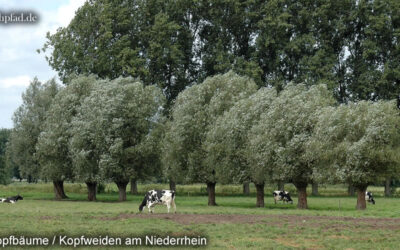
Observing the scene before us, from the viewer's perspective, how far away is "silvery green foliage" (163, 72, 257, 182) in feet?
173

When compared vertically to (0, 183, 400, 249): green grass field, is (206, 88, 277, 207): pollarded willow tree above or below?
above

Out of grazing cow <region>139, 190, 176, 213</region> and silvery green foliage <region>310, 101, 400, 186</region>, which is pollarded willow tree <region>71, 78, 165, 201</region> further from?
silvery green foliage <region>310, 101, 400, 186</region>

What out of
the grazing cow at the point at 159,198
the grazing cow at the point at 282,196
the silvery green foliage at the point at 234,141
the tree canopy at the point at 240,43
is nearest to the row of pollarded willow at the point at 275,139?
the silvery green foliage at the point at 234,141

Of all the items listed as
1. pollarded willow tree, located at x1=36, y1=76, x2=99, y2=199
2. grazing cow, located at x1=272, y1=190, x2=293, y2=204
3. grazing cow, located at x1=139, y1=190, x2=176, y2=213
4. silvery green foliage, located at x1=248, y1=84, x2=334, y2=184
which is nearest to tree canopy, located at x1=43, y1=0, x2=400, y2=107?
pollarded willow tree, located at x1=36, y1=76, x2=99, y2=199

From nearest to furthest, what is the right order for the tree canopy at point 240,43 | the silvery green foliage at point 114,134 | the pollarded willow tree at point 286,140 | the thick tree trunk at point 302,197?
the pollarded willow tree at point 286,140 < the thick tree trunk at point 302,197 < the silvery green foliage at point 114,134 < the tree canopy at point 240,43

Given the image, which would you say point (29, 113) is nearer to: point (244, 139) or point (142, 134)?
point (142, 134)

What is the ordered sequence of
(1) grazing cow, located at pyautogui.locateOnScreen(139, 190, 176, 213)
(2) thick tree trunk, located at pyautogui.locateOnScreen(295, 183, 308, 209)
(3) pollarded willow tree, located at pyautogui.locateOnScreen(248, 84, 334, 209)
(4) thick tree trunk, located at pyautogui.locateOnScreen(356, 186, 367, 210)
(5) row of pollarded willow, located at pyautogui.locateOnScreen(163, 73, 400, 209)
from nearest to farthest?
(1) grazing cow, located at pyautogui.locateOnScreen(139, 190, 176, 213)
(5) row of pollarded willow, located at pyautogui.locateOnScreen(163, 73, 400, 209)
(4) thick tree trunk, located at pyautogui.locateOnScreen(356, 186, 367, 210)
(3) pollarded willow tree, located at pyautogui.locateOnScreen(248, 84, 334, 209)
(2) thick tree trunk, located at pyautogui.locateOnScreen(295, 183, 308, 209)

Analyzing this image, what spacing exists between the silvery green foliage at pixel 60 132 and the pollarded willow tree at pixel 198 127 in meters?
13.6

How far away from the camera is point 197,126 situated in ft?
174

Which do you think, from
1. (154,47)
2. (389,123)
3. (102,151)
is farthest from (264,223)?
(154,47)

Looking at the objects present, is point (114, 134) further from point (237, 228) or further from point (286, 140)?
point (237, 228)

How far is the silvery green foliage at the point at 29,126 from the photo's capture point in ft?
224

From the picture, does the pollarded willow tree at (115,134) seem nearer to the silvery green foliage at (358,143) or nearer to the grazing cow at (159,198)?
the grazing cow at (159,198)

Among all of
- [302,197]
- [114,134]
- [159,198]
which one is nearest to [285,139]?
[302,197]
